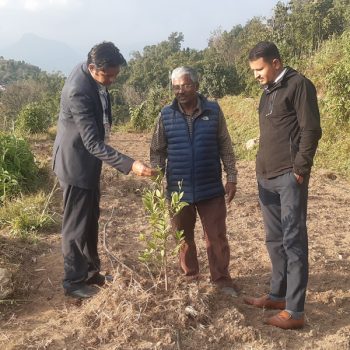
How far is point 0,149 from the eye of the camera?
6121 mm

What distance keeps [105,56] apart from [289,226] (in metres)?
1.61

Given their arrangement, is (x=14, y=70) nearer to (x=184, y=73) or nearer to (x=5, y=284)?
(x=5, y=284)

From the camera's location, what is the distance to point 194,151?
128 inches

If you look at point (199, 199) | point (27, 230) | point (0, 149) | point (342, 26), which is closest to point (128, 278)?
point (199, 199)

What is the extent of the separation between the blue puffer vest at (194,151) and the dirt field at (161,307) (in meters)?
0.66

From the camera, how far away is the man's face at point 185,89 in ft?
10.2

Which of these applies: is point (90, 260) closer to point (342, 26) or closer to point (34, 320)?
point (34, 320)

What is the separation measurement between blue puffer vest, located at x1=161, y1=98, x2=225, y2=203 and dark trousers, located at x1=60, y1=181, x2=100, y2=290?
650 mm

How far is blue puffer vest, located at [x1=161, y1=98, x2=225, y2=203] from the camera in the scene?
127 inches

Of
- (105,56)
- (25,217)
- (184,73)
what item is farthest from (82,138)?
(25,217)

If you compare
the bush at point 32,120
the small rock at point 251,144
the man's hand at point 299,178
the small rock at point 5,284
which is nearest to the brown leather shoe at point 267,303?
the man's hand at point 299,178

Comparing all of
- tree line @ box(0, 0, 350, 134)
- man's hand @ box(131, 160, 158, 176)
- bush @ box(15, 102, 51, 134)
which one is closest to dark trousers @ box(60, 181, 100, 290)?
man's hand @ box(131, 160, 158, 176)

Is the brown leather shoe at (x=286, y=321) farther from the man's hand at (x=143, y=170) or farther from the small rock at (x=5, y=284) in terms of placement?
the small rock at (x=5, y=284)

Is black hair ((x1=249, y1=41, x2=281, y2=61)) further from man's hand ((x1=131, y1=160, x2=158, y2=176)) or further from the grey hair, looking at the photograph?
man's hand ((x1=131, y1=160, x2=158, y2=176))
